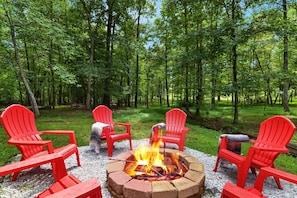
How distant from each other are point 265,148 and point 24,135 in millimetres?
3348

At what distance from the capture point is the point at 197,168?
7.34 feet

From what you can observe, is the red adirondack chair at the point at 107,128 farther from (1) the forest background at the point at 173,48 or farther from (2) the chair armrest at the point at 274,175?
(2) the chair armrest at the point at 274,175

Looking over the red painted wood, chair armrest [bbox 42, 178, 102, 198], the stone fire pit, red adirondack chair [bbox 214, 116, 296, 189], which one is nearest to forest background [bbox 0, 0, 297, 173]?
red adirondack chair [bbox 214, 116, 296, 189]

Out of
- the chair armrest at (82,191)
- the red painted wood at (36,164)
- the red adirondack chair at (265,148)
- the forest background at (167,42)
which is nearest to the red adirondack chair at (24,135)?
the red painted wood at (36,164)

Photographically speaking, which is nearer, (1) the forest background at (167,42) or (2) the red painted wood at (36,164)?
(2) the red painted wood at (36,164)

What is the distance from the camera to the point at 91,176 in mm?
2553

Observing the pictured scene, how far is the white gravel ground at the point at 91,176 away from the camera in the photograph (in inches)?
84.7

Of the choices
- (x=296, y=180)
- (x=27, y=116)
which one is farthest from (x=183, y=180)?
(x=27, y=116)

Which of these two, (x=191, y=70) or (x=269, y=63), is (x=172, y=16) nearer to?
(x=191, y=70)

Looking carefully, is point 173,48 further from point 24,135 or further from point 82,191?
point 82,191

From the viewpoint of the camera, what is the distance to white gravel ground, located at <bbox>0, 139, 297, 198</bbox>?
2152 mm

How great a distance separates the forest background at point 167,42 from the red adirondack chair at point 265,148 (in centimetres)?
347

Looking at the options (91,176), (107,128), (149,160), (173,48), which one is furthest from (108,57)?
(149,160)

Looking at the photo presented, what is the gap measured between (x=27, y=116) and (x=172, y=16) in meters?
7.78
